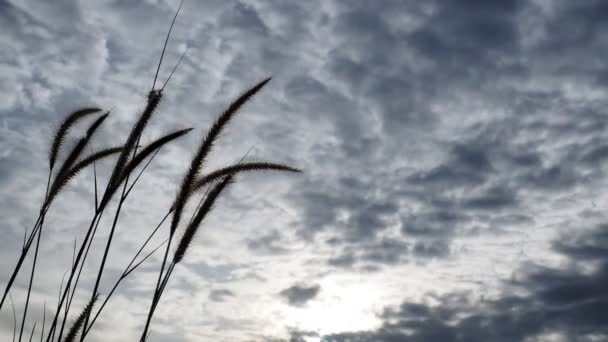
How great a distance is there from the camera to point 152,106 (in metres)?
4.27

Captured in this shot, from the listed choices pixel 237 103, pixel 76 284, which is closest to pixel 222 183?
pixel 237 103

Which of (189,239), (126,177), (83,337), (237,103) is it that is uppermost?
(237,103)

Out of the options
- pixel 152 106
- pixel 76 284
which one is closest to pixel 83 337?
pixel 76 284

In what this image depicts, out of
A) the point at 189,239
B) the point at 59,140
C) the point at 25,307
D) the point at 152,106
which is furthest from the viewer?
the point at 59,140

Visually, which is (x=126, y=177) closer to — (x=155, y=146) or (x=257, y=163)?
(x=155, y=146)

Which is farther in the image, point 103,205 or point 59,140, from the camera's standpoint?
point 59,140

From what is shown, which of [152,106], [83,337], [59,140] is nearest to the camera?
[83,337]

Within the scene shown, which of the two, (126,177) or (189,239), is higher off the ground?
(126,177)

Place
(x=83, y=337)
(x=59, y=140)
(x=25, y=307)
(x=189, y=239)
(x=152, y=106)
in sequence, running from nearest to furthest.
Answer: (x=83, y=337) → (x=152, y=106) → (x=189, y=239) → (x=25, y=307) → (x=59, y=140)

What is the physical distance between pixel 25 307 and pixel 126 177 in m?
2.02

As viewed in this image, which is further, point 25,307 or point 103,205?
point 25,307

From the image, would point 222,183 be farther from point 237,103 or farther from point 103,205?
point 103,205

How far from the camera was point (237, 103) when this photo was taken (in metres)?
4.45

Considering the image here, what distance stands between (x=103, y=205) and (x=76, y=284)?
0.90 meters
